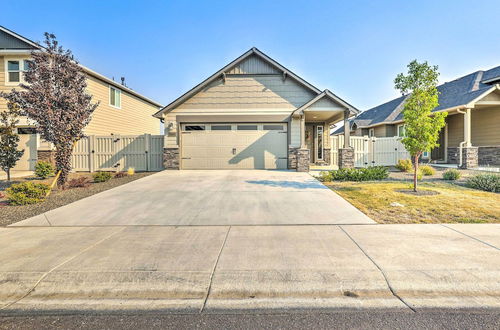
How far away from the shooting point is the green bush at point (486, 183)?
27.1ft

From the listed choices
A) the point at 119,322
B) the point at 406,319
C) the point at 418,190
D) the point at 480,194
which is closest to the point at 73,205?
the point at 119,322

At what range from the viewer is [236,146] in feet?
47.0

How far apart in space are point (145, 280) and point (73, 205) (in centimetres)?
520

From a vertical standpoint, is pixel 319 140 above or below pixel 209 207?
above

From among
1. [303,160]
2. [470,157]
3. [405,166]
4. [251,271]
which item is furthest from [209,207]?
[470,157]

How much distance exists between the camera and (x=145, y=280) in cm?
314

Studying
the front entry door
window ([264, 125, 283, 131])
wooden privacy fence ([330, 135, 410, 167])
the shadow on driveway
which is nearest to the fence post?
window ([264, 125, 283, 131])

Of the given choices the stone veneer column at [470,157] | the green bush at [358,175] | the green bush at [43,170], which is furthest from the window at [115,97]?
the stone veneer column at [470,157]

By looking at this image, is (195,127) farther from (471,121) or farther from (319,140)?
(471,121)

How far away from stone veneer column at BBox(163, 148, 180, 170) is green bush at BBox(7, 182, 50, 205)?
7027 millimetres

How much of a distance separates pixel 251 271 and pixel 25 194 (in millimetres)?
7436

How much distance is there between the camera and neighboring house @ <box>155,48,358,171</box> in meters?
14.3

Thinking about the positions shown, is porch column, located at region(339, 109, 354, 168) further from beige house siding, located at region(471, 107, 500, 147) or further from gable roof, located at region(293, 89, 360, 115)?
beige house siding, located at region(471, 107, 500, 147)

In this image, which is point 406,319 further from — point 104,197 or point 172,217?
point 104,197
